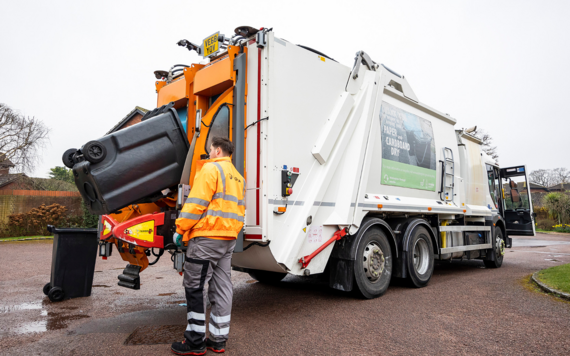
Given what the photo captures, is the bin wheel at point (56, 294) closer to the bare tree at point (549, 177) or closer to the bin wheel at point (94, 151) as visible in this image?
the bin wheel at point (94, 151)

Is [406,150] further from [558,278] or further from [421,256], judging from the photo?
[558,278]

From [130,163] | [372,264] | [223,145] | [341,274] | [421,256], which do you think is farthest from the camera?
[421,256]

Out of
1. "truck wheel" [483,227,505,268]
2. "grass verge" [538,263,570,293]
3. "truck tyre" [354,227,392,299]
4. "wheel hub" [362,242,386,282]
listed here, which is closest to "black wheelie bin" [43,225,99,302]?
"truck tyre" [354,227,392,299]

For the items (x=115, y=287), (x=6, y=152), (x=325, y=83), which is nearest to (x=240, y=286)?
(x=115, y=287)

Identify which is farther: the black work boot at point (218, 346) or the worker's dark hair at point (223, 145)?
the worker's dark hair at point (223, 145)

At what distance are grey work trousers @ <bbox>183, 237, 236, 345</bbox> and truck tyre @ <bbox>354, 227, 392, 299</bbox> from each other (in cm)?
192

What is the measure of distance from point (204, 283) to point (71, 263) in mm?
2900

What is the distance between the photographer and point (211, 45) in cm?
435

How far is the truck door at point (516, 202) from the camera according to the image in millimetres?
9320

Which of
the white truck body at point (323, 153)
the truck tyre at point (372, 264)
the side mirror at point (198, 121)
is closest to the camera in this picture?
the white truck body at point (323, 153)

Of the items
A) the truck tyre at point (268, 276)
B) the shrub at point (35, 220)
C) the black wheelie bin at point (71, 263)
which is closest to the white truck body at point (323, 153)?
the truck tyre at point (268, 276)

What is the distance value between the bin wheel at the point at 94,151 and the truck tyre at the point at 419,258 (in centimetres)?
404

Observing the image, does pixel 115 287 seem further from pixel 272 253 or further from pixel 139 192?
pixel 272 253

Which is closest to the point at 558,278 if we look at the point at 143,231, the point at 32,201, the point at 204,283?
the point at 204,283
